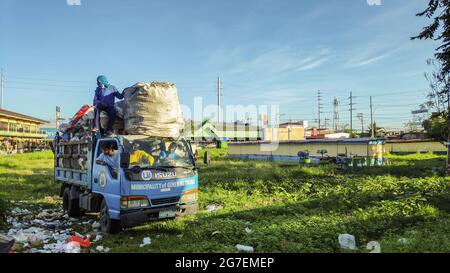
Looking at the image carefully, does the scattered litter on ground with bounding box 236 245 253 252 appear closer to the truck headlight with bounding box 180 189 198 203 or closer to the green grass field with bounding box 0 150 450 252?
the green grass field with bounding box 0 150 450 252

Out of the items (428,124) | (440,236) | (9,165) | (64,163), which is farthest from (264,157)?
(440,236)

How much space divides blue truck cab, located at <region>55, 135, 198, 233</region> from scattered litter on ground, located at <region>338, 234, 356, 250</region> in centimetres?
336

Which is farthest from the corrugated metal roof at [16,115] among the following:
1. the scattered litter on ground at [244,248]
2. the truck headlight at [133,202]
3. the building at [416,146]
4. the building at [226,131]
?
the building at [416,146]

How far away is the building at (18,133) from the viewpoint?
51.2 m

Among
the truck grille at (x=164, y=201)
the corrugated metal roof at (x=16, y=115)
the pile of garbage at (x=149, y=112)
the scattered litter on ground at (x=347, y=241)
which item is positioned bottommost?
the scattered litter on ground at (x=347, y=241)

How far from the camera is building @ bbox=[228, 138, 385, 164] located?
28.8m

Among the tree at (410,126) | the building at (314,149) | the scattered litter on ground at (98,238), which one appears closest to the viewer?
the scattered litter on ground at (98,238)

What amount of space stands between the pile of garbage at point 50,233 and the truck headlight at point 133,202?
3.06ft

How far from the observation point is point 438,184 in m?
12.8

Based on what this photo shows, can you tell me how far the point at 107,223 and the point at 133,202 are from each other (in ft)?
3.48

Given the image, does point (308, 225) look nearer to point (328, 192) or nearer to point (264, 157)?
point (328, 192)

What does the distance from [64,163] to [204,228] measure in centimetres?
586

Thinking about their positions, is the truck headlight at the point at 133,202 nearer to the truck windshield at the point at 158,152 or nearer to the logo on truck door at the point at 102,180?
the truck windshield at the point at 158,152

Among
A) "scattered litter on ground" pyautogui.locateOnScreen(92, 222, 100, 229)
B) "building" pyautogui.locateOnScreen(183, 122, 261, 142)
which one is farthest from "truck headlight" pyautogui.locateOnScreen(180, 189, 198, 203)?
"building" pyautogui.locateOnScreen(183, 122, 261, 142)
